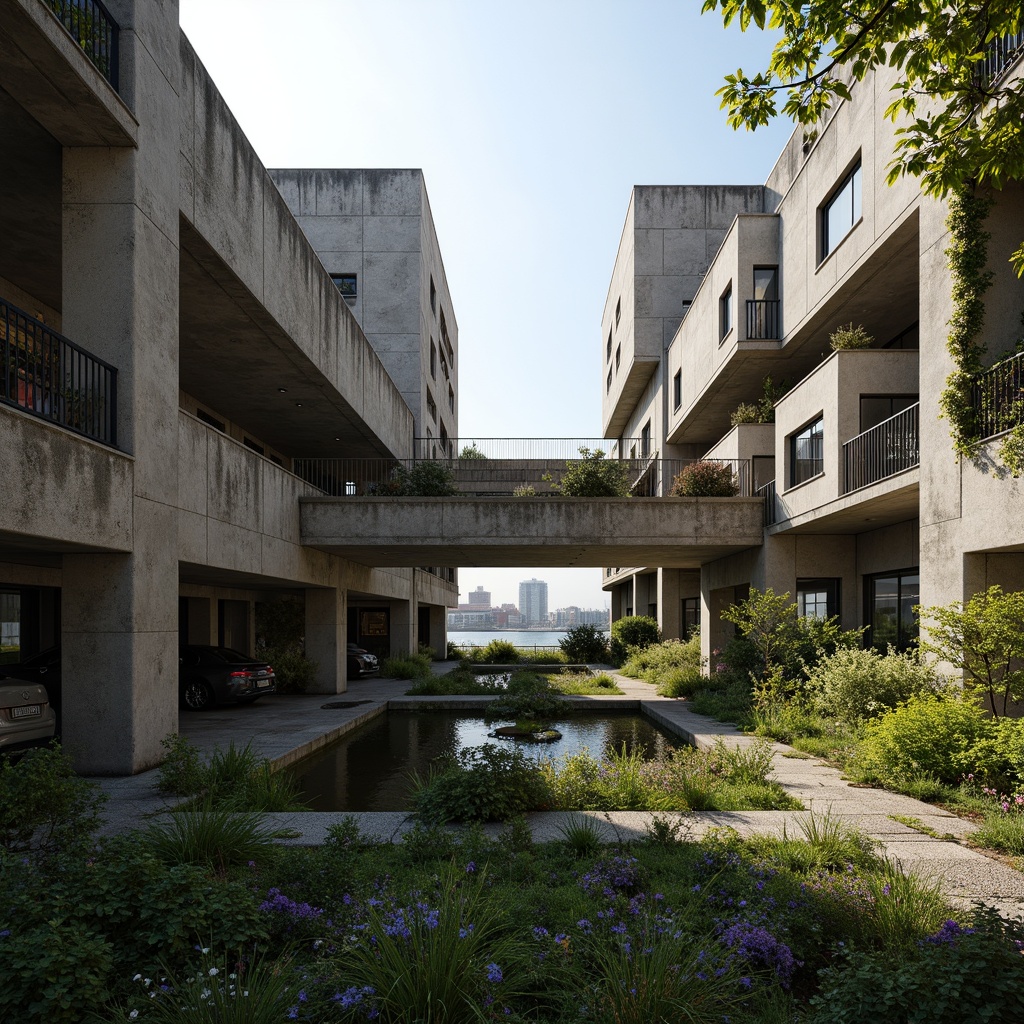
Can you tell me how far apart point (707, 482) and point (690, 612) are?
37.9 ft

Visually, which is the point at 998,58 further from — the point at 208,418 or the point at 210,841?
the point at 208,418

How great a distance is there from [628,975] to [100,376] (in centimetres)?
890

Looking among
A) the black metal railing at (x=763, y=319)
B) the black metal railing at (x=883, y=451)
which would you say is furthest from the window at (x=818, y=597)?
the black metal railing at (x=763, y=319)

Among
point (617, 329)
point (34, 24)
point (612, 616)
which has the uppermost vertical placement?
point (617, 329)

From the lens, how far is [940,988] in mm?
3230

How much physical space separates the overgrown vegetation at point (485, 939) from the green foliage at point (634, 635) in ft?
79.3

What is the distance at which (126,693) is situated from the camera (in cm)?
924

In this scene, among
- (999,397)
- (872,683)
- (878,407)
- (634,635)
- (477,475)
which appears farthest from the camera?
(477,475)

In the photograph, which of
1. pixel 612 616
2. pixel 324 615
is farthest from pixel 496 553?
pixel 612 616

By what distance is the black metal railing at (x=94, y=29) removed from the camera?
27.7ft

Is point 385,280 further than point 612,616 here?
No

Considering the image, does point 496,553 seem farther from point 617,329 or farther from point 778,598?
point 617,329

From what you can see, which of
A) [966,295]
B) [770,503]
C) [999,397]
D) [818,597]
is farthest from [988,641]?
[770,503]

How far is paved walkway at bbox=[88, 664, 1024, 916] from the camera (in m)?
5.90
